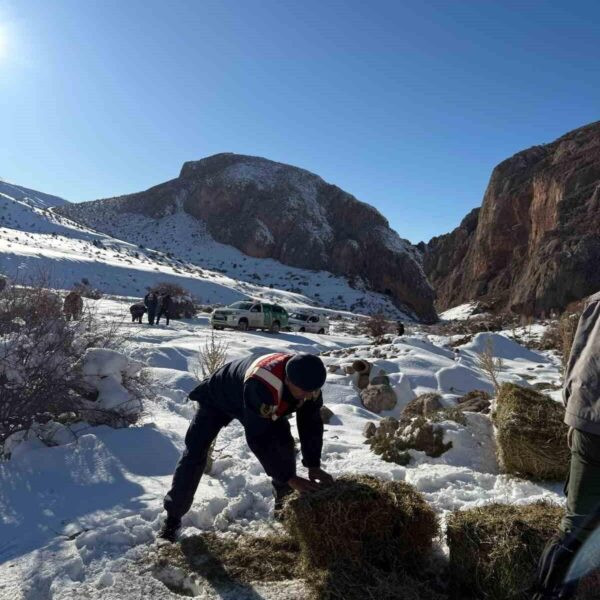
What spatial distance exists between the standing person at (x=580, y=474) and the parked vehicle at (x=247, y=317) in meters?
18.8

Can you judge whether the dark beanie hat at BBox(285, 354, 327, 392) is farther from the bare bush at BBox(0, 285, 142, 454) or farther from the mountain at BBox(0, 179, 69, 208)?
the mountain at BBox(0, 179, 69, 208)

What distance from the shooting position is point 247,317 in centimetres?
2130

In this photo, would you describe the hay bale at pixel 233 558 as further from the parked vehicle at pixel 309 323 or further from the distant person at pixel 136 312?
the parked vehicle at pixel 309 323

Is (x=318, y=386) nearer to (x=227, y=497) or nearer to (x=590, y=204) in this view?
(x=227, y=497)

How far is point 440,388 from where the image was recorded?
408 inches

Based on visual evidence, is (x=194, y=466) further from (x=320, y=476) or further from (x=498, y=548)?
(x=498, y=548)

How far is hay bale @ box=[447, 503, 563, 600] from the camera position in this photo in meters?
2.73

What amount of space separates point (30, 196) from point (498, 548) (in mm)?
85299

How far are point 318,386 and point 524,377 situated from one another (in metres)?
9.28

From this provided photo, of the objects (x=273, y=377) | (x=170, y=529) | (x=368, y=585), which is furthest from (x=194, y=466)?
(x=368, y=585)

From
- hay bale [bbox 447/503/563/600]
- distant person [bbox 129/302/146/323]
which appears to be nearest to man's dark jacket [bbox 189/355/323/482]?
hay bale [bbox 447/503/563/600]

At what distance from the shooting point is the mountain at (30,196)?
221ft

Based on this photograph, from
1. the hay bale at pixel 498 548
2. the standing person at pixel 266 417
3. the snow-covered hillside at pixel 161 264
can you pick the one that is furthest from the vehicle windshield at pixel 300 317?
the hay bale at pixel 498 548

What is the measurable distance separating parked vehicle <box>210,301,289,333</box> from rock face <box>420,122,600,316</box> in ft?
68.1
